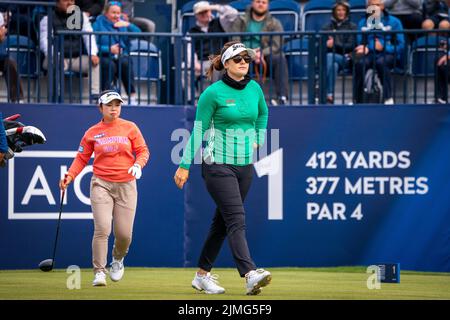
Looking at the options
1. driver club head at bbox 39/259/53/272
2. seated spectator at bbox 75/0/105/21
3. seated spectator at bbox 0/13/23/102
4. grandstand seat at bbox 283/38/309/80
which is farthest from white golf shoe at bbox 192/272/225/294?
seated spectator at bbox 75/0/105/21

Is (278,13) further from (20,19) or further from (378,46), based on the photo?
(20,19)

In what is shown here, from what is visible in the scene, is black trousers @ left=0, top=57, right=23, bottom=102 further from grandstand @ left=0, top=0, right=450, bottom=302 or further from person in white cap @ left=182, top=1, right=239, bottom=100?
person in white cap @ left=182, top=1, right=239, bottom=100

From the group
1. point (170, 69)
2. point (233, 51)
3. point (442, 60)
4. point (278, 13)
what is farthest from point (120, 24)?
point (233, 51)

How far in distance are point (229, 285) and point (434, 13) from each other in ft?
20.6

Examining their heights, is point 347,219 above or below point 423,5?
below

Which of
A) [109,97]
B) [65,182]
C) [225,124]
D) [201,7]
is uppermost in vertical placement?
[201,7]

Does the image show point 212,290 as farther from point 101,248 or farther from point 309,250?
point 309,250

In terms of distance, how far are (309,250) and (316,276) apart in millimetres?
1526

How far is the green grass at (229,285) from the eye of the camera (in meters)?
9.88

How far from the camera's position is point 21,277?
12266 mm

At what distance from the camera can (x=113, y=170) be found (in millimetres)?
11344

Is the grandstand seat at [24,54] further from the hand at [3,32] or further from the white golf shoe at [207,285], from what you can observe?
the white golf shoe at [207,285]

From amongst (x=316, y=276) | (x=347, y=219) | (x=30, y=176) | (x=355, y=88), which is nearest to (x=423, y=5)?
(x=355, y=88)
